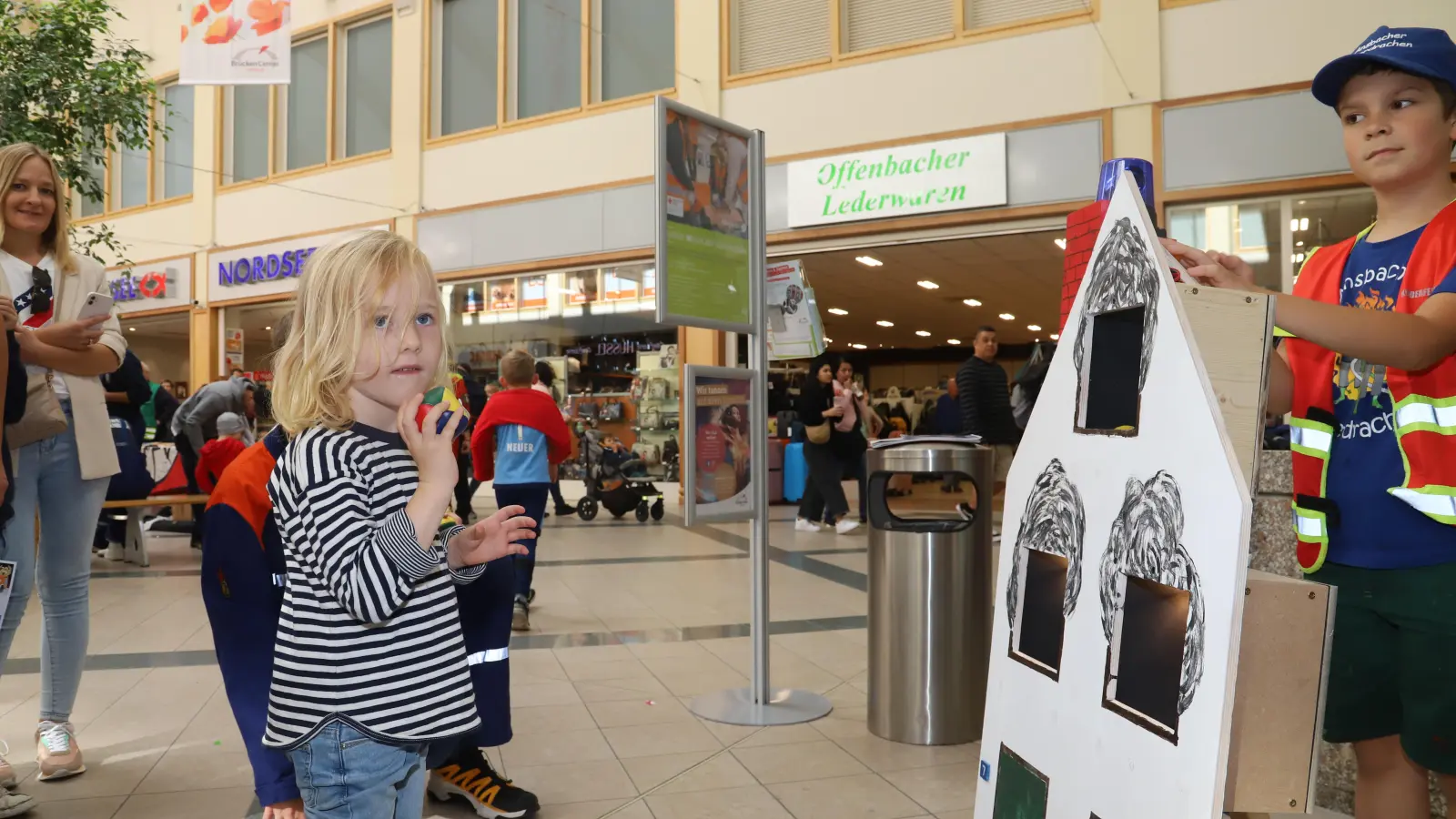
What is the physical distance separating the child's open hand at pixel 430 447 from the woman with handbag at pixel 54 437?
5.56ft

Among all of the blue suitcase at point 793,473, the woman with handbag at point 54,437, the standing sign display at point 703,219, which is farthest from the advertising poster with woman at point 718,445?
the blue suitcase at point 793,473

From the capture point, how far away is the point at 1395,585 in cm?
161

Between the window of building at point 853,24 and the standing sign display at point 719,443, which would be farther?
the window of building at point 853,24

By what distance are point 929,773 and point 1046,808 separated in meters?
1.55

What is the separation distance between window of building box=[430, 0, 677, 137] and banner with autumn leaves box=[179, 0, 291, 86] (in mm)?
3301

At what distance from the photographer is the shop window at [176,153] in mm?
15906

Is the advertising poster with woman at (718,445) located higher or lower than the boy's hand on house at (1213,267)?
lower

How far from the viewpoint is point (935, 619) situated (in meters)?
3.35

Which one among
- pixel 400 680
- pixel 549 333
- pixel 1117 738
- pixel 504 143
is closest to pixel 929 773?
pixel 1117 738

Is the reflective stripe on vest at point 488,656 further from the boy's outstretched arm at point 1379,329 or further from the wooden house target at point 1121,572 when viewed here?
the boy's outstretched arm at point 1379,329

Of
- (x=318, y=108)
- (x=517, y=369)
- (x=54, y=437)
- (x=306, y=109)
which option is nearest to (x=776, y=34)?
(x=517, y=369)

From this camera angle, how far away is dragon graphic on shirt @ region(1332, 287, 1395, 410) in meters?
1.67

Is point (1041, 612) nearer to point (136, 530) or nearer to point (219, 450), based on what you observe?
point (219, 450)

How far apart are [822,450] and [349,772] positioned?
7873 mm
